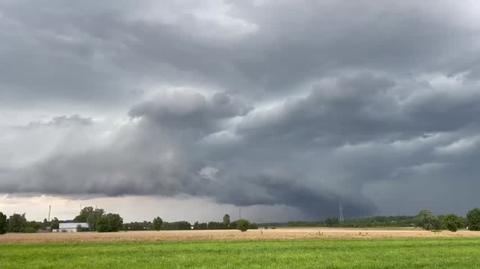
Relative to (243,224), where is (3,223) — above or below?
above

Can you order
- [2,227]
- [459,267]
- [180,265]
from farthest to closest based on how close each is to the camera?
[2,227] → [180,265] → [459,267]

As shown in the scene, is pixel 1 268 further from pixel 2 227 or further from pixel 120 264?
pixel 2 227

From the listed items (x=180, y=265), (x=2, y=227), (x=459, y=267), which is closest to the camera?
(x=459, y=267)

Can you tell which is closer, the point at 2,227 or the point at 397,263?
the point at 397,263

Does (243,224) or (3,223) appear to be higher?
(3,223)

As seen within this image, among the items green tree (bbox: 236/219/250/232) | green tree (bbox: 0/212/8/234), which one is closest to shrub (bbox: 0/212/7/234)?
green tree (bbox: 0/212/8/234)

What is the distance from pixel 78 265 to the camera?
44594 mm

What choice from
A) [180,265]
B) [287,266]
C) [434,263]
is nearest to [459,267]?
[434,263]

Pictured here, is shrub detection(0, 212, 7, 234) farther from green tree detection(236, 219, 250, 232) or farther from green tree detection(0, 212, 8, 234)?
green tree detection(236, 219, 250, 232)

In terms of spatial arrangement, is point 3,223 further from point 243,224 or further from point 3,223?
point 243,224

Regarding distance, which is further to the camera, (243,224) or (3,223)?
(243,224)

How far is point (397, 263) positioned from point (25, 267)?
98.4 feet

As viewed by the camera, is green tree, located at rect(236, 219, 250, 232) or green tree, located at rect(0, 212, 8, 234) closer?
green tree, located at rect(0, 212, 8, 234)

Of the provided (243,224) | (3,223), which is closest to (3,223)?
(3,223)
